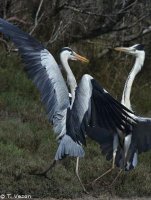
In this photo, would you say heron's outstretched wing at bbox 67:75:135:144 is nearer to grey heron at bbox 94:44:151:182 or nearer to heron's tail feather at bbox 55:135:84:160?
heron's tail feather at bbox 55:135:84:160

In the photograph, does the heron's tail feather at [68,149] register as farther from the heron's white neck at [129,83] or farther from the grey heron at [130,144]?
the heron's white neck at [129,83]

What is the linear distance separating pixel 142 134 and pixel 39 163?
1258 millimetres

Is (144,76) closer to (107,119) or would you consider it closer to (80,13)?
(80,13)

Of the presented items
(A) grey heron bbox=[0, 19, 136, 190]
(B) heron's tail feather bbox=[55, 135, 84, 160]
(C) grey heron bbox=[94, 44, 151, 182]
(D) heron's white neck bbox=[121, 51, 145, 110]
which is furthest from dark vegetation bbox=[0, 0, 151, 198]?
(D) heron's white neck bbox=[121, 51, 145, 110]

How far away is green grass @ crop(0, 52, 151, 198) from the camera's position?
7492 millimetres

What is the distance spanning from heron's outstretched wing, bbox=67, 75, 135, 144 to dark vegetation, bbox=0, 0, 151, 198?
0.81 metres

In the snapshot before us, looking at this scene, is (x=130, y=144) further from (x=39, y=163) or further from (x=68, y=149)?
(x=68, y=149)

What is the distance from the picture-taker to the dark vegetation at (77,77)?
25.9ft

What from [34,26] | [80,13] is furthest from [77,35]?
[34,26]

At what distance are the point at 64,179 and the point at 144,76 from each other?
5.88 metres

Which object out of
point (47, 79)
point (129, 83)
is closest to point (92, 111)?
point (47, 79)

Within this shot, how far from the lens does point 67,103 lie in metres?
7.34

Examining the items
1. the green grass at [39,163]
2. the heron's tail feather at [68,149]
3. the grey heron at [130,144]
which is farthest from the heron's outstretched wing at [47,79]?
the grey heron at [130,144]

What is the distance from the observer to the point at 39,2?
12766mm
